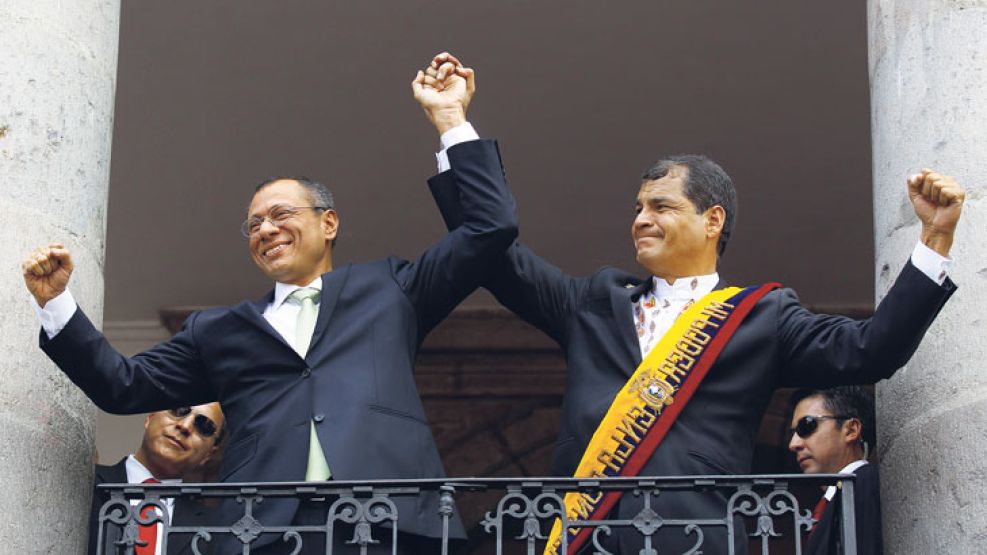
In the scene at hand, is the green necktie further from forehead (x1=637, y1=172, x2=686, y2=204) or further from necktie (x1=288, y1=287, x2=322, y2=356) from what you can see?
forehead (x1=637, y1=172, x2=686, y2=204)

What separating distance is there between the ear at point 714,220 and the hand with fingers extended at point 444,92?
2.52 feet

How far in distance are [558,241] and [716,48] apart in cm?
165

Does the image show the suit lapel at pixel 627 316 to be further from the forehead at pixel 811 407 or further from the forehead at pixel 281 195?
the forehead at pixel 811 407

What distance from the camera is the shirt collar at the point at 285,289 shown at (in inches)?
285

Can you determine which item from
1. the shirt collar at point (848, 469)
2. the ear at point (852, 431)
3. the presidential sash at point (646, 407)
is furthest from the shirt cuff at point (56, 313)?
the ear at point (852, 431)

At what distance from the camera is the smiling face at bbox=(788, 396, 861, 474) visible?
7.93m

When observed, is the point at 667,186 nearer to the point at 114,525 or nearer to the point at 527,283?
the point at 527,283

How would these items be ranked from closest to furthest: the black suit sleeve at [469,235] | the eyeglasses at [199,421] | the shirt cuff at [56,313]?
the shirt cuff at [56,313] → the black suit sleeve at [469,235] → the eyeglasses at [199,421]

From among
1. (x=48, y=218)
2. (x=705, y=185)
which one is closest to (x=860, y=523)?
(x=705, y=185)

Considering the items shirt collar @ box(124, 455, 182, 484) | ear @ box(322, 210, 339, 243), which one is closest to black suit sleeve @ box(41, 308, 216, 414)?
ear @ box(322, 210, 339, 243)

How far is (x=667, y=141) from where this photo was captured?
1044 cm

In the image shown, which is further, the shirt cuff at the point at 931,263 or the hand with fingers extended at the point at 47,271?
the hand with fingers extended at the point at 47,271

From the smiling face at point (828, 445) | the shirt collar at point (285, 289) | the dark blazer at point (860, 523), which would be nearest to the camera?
the dark blazer at point (860, 523)

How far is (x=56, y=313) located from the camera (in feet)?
21.8
